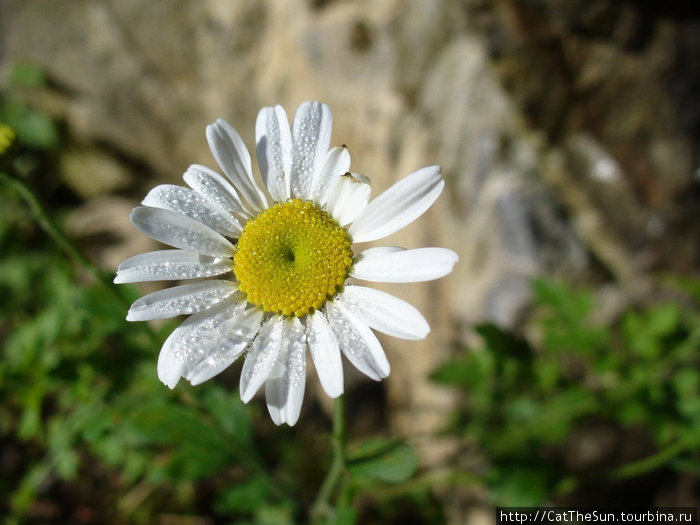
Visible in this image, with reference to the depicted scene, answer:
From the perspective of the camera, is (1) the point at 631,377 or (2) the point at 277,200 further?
(1) the point at 631,377

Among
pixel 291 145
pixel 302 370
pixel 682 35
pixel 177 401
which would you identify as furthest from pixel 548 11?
pixel 177 401

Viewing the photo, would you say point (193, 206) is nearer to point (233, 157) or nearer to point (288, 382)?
point (233, 157)

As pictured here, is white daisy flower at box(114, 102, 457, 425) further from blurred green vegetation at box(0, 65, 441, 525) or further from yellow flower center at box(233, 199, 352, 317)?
blurred green vegetation at box(0, 65, 441, 525)

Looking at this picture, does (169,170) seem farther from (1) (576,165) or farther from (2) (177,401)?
(1) (576,165)

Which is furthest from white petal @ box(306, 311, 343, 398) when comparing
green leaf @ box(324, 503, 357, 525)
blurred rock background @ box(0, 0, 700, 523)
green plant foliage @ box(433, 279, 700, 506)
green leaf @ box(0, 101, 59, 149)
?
green leaf @ box(0, 101, 59, 149)

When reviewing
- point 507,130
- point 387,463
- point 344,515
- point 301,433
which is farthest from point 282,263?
point 301,433

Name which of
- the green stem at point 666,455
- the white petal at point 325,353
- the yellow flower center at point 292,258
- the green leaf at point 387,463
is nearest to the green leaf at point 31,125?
the yellow flower center at point 292,258
